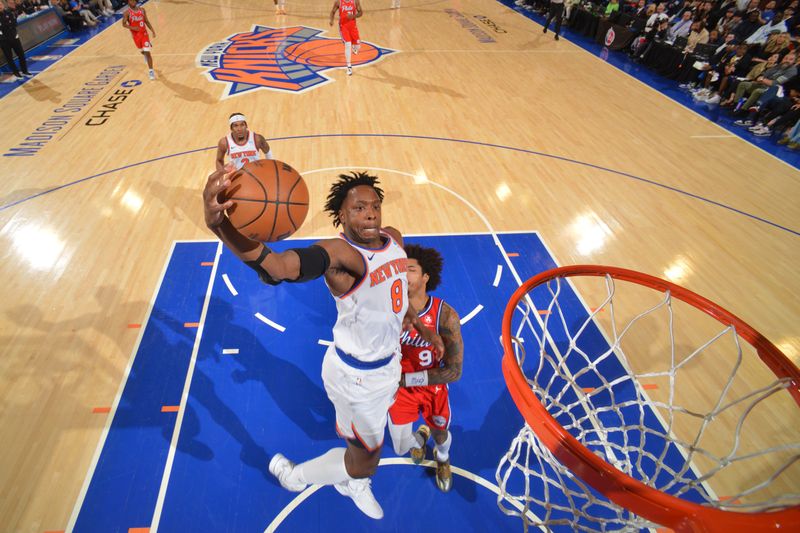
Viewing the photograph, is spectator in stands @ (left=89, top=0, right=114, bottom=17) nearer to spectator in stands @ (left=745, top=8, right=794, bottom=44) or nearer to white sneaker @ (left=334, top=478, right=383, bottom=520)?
white sneaker @ (left=334, top=478, right=383, bottom=520)

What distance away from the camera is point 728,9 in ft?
37.3

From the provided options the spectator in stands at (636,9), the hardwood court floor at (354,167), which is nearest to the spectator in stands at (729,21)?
the spectator in stands at (636,9)

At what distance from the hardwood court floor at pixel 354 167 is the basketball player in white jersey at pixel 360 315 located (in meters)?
2.23

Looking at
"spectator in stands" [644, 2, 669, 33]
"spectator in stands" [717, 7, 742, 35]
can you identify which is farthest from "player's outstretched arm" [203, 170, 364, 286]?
"spectator in stands" [644, 2, 669, 33]

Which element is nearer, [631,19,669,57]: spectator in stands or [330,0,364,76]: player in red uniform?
[330,0,364,76]: player in red uniform

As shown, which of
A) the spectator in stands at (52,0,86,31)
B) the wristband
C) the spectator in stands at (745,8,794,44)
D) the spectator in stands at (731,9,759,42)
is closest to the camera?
the wristband

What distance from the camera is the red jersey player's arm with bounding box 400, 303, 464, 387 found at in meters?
2.84

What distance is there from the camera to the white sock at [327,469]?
2848 millimetres

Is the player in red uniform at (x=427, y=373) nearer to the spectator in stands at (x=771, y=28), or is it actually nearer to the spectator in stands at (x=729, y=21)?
the spectator in stands at (x=771, y=28)

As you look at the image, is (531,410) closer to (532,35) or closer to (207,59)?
(207,59)

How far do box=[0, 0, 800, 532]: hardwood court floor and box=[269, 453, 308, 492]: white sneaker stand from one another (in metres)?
1.45

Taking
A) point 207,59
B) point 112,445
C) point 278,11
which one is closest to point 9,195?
point 112,445

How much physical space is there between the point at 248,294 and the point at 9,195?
4.42 metres

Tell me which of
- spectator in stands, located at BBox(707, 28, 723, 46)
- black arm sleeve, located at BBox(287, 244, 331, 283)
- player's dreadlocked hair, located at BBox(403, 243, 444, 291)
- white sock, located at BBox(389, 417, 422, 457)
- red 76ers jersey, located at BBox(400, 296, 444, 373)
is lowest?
white sock, located at BBox(389, 417, 422, 457)
